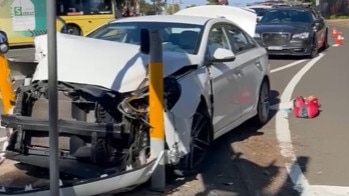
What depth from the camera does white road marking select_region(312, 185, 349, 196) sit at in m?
6.32

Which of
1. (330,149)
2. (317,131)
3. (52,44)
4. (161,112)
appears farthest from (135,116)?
(317,131)

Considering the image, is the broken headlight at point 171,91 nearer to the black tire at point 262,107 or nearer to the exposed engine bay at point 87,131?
the exposed engine bay at point 87,131

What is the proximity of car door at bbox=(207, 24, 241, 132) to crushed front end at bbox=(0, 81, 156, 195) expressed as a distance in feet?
4.80

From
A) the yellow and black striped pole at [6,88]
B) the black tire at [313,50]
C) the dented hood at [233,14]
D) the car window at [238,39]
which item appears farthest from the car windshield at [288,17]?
the yellow and black striped pole at [6,88]

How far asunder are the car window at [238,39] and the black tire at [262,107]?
67 centimetres

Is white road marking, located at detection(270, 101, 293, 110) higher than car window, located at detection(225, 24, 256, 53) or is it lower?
lower

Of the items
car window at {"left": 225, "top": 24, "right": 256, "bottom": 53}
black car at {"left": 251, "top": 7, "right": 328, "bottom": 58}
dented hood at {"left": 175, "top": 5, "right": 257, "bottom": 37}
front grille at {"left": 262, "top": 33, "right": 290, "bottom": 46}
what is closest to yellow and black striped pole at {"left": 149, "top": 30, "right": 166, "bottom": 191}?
car window at {"left": 225, "top": 24, "right": 256, "bottom": 53}

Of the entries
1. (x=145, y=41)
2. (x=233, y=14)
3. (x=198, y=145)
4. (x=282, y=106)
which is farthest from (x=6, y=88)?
(x=282, y=106)

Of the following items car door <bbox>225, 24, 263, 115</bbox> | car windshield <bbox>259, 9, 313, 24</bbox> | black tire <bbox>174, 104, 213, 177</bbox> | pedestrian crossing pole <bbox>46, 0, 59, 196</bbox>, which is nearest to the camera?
pedestrian crossing pole <bbox>46, 0, 59, 196</bbox>

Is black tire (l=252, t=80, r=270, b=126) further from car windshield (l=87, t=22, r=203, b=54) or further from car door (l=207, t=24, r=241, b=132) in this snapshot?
car windshield (l=87, t=22, r=203, b=54)

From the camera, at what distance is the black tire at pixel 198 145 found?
6.59 m

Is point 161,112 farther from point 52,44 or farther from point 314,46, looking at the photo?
point 314,46

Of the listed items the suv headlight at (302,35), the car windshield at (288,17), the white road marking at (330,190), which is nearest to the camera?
the white road marking at (330,190)

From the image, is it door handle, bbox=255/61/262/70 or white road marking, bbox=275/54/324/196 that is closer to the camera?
white road marking, bbox=275/54/324/196
